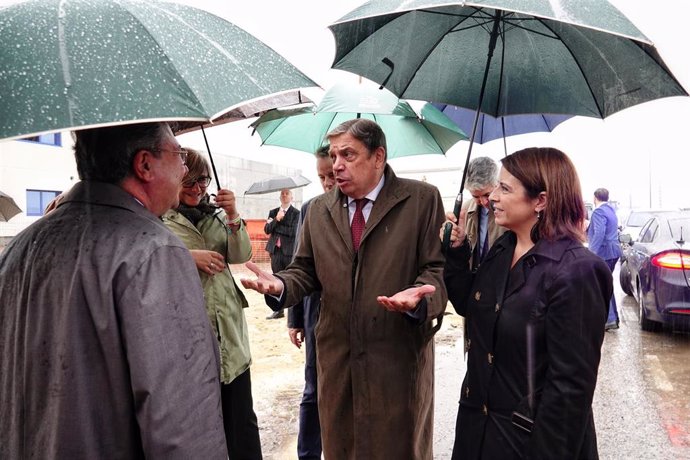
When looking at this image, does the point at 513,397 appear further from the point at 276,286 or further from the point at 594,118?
the point at 594,118

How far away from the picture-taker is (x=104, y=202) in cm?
144

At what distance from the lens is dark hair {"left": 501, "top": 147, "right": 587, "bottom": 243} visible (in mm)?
2139

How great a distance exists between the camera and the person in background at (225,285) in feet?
9.63

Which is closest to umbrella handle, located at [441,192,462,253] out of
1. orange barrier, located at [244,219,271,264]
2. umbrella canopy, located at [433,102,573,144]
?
umbrella canopy, located at [433,102,573,144]

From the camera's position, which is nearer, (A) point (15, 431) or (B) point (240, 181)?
(A) point (15, 431)

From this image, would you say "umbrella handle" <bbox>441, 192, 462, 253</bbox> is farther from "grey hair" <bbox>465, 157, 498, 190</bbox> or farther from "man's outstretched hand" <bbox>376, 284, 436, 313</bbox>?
"grey hair" <bbox>465, 157, 498, 190</bbox>

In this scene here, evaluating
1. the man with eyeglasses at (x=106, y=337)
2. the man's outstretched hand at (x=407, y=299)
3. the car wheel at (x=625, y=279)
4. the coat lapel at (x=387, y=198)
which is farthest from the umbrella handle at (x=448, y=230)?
the car wheel at (x=625, y=279)

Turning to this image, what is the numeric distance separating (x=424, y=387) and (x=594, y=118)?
183 cm

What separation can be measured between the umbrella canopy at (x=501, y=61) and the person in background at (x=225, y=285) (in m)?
1.11

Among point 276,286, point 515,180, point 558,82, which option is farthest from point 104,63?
point 558,82

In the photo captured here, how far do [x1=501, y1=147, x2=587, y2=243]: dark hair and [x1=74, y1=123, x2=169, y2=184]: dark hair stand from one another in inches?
60.5

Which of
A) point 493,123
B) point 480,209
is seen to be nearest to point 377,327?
point 480,209

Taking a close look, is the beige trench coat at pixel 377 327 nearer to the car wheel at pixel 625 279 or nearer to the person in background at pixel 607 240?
the person in background at pixel 607 240

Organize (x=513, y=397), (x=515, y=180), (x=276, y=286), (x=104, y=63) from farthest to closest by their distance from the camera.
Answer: (x=276, y=286) → (x=515, y=180) → (x=513, y=397) → (x=104, y=63)
